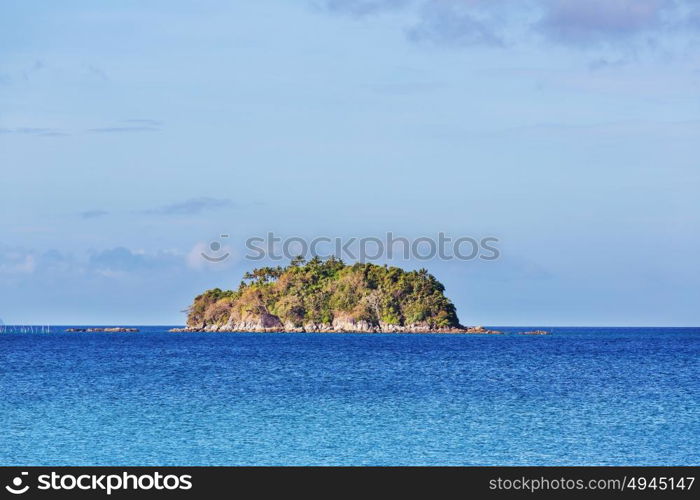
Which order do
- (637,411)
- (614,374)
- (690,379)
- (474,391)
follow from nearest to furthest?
(637,411)
(474,391)
(690,379)
(614,374)

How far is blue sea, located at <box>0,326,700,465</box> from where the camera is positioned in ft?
111

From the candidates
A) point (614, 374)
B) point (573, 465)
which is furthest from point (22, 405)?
point (614, 374)

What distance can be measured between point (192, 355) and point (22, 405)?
54.7m

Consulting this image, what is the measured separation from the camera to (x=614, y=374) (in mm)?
73812

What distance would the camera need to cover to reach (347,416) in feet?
144

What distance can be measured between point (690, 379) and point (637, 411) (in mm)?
24224

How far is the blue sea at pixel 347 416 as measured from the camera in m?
33.8
